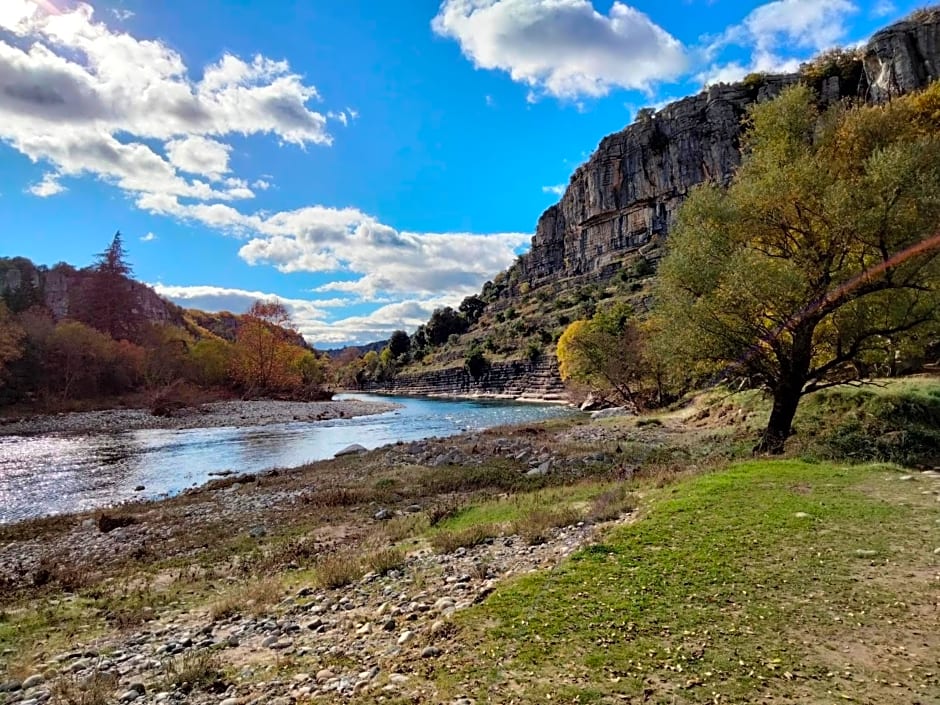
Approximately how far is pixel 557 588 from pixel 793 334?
15222mm

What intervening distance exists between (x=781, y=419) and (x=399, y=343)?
171 metres

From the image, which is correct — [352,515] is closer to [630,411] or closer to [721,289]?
[721,289]

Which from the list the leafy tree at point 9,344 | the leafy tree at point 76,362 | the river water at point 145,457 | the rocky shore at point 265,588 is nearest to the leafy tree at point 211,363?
the leafy tree at point 76,362

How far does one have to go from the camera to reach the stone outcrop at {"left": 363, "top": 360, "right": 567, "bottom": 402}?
340 ft

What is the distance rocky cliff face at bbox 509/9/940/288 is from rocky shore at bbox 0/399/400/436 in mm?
104479

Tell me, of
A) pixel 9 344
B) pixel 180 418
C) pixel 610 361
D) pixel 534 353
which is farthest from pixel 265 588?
pixel 534 353

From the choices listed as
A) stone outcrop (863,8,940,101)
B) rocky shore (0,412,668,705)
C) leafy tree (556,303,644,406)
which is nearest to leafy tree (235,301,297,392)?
leafy tree (556,303,644,406)

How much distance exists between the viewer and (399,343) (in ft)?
612

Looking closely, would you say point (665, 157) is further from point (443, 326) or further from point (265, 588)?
point (265, 588)

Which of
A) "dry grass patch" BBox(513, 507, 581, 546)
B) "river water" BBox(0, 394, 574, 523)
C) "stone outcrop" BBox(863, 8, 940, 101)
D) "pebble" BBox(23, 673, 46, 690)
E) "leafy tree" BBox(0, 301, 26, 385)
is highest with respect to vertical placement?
"stone outcrop" BBox(863, 8, 940, 101)

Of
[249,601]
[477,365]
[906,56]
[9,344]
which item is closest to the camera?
[249,601]

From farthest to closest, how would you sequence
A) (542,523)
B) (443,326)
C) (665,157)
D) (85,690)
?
(443,326) → (665,157) → (542,523) → (85,690)

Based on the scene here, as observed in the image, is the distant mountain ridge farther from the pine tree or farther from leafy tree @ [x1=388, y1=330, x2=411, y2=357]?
leafy tree @ [x1=388, y1=330, x2=411, y2=357]

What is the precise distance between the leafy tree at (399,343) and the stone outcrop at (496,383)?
23.5 meters
